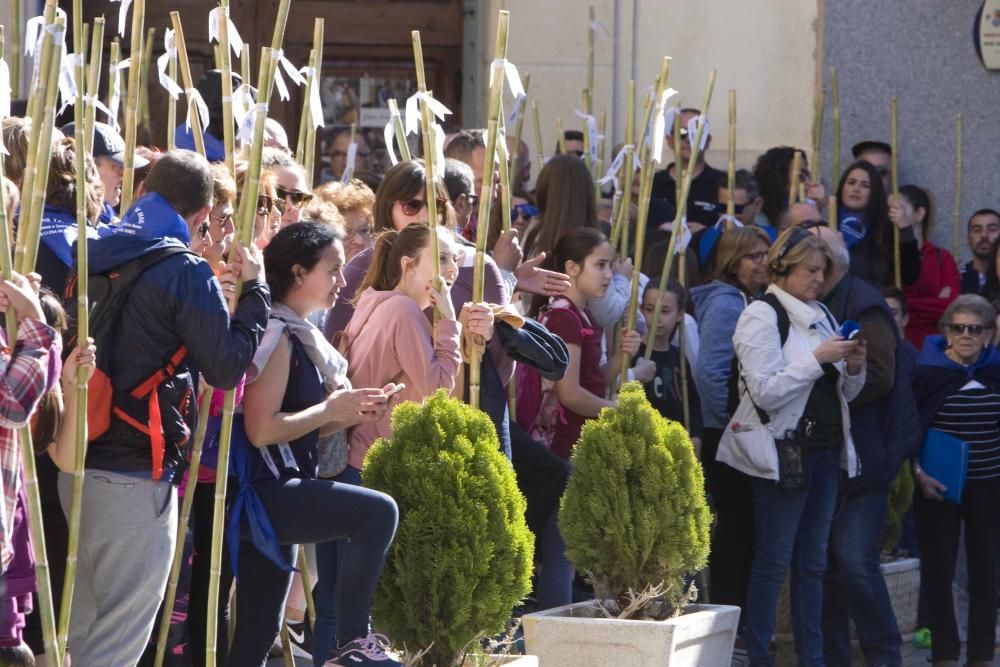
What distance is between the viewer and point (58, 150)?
442 centimetres

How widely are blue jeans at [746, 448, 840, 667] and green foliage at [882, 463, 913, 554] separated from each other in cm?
90

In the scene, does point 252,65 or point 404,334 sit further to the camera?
point 252,65

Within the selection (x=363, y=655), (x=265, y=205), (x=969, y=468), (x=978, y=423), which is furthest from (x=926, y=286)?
(x=363, y=655)

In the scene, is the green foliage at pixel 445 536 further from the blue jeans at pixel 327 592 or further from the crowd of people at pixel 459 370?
the blue jeans at pixel 327 592

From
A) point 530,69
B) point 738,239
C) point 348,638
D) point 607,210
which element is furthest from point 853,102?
point 348,638

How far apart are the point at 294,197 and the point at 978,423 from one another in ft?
10.4

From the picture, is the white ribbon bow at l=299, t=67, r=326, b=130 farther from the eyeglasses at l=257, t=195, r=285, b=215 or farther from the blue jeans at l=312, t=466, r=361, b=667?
the blue jeans at l=312, t=466, r=361, b=667

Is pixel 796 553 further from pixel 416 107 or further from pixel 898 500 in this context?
pixel 416 107

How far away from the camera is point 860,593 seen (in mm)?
6551

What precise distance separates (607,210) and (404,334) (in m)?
3.25

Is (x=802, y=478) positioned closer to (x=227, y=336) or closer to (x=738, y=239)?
(x=738, y=239)

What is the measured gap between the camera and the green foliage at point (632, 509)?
5.16 m

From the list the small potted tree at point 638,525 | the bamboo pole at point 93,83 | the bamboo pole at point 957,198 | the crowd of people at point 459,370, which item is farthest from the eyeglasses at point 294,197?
the bamboo pole at point 957,198

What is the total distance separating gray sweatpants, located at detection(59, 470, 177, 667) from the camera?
4.13 meters
